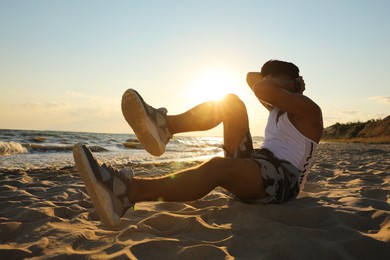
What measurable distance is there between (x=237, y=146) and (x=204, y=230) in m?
0.81

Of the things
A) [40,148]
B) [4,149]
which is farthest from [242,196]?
[40,148]

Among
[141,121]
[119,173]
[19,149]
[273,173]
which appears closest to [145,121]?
[141,121]

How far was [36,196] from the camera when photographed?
3660 mm

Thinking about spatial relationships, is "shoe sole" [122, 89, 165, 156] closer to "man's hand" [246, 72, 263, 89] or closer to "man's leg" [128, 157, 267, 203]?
"man's leg" [128, 157, 267, 203]

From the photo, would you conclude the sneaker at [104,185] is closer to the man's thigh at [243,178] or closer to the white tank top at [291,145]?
the man's thigh at [243,178]

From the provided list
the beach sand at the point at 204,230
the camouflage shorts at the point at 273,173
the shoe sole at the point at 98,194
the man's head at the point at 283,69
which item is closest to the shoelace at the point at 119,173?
the shoe sole at the point at 98,194

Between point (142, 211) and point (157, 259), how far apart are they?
1209 mm

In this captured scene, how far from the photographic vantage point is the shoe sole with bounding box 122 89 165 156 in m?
2.71

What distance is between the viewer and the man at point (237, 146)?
219 centimetres

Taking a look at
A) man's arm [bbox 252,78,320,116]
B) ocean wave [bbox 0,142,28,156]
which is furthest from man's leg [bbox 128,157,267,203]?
ocean wave [bbox 0,142,28,156]

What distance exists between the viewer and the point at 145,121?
2693 millimetres

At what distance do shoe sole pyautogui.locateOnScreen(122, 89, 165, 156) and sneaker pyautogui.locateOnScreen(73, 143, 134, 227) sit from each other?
23.2 inches

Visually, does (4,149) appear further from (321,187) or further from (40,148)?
(321,187)

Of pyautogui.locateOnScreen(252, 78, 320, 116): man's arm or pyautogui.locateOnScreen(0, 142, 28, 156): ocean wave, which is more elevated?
pyautogui.locateOnScreen(252, 78, 320, 116): man's arm
